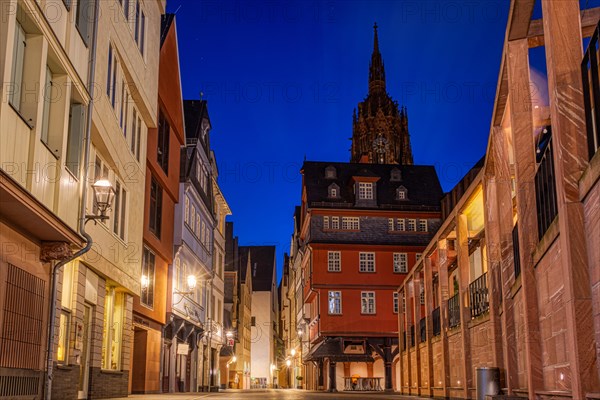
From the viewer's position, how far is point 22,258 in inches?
529

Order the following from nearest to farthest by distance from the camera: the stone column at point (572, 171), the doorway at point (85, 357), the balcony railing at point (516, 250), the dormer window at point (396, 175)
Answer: the stone column at point (572, 171) < the balcony railing at point (516, 250) < the doorway at point (85, 357) < the dormer window at point (396, 175)

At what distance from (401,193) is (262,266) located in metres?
Answer: 49.2

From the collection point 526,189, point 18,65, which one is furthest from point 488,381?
point 18,65

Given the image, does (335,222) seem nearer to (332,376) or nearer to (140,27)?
(332,376)

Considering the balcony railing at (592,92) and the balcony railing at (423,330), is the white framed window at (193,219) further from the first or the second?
the balcony railing at (592,92)

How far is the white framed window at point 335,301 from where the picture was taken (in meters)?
51.7

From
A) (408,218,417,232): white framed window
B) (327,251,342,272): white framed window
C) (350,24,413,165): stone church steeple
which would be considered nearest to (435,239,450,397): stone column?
(327,251,342,272): white framed window

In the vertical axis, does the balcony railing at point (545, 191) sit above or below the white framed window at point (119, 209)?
below

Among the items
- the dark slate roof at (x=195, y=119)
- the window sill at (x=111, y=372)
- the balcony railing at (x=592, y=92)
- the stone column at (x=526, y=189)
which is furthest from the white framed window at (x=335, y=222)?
the balcony railing at (x=592, y=92)

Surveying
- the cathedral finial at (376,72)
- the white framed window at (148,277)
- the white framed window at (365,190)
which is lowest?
the white framed window at (148,277)

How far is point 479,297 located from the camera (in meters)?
19.5

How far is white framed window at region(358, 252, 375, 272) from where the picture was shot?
2082 inches

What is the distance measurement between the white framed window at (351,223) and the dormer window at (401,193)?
392 cm

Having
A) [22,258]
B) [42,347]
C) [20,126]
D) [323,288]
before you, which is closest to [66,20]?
[20,126]
